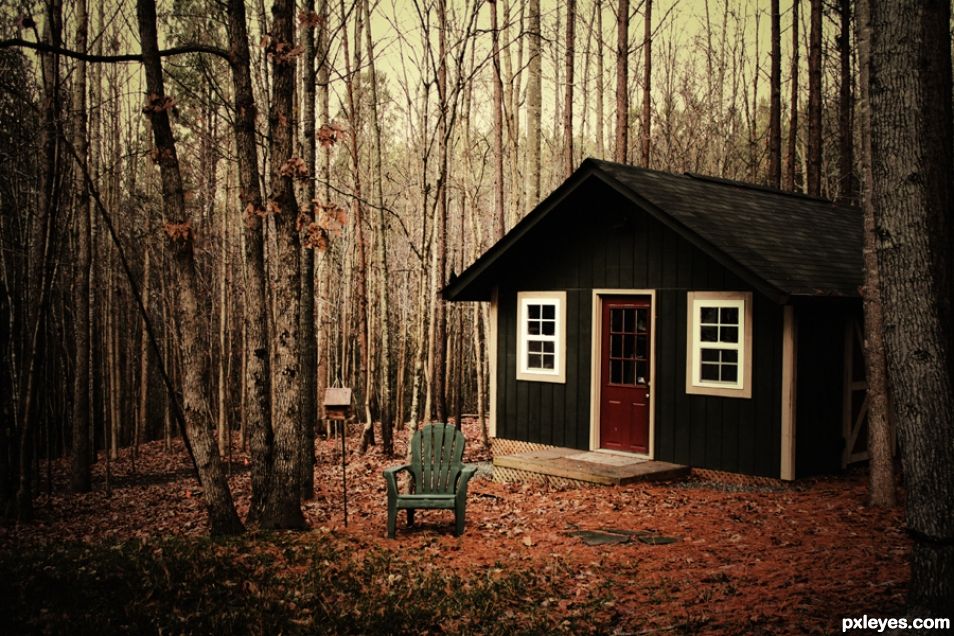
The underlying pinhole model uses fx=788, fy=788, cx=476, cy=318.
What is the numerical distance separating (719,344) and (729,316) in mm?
402

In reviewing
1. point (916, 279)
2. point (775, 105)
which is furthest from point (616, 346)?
point (775, 105)

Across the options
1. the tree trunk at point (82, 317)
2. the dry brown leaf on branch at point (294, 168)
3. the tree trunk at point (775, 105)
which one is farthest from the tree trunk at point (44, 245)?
the tree trunk at point (775, 105)

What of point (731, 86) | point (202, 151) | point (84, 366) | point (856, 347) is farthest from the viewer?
point (731, 86)

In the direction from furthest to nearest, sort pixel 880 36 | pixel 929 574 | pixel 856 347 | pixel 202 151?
pixel 202 151, pixel 856 347, pixel 880 36, pixel 929 574

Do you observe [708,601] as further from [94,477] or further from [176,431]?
[176,431]

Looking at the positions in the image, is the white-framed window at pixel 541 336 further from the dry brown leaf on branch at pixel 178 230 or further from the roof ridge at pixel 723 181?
the dry brown leaf on branch at pixel 178 230

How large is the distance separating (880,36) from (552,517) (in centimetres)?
595

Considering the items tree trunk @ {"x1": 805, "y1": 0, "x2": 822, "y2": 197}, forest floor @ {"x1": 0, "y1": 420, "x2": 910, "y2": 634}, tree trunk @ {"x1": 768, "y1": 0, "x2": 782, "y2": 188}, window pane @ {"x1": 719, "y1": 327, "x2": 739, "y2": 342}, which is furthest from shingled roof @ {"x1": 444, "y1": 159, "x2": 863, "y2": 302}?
tree trunk @ {"x1": 768, "y1": 0, "x2": 782, "y2": 188}

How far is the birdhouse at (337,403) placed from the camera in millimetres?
8143

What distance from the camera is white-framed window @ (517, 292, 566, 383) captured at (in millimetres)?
12344

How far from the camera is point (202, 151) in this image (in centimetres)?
1977

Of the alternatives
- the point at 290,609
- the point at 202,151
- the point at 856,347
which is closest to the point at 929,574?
the point at 290,609

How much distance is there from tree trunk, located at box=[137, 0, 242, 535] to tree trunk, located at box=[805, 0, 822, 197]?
45.5 feet

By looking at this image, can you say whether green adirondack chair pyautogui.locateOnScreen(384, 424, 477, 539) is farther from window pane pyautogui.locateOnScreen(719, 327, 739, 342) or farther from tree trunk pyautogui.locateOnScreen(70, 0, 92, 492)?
tree trunk pyautogui.locateOnScreen(70, 0, 92, 492)
